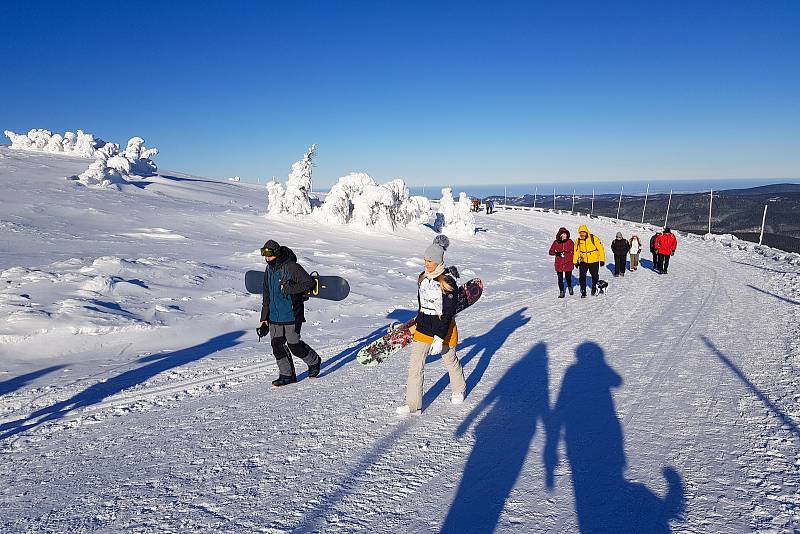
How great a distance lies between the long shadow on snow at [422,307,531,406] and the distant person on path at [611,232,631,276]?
19.9ft

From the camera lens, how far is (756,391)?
524 centimetres

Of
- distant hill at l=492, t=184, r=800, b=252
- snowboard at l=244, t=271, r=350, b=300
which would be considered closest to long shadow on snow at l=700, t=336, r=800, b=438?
snowboard at l=244, t=271, r=350, b=300

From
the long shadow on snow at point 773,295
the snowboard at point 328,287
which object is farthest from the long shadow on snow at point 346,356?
the long shadow on snow at point 773,295

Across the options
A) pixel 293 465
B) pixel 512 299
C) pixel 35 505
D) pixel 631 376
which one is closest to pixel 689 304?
pixel 512 299

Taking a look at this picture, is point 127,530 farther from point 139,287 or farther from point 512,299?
point 512,299

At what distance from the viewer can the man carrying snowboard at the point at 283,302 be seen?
5703 mm

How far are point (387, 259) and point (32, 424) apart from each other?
13423 millimetres

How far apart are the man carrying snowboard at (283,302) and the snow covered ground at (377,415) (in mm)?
504

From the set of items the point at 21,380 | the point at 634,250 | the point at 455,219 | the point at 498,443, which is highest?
the point at 455,219

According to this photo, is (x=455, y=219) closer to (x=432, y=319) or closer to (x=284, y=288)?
(x=284, y=288)

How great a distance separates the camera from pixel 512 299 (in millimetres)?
11906

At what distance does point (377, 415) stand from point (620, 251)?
41.3 feet

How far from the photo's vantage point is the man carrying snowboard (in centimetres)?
570

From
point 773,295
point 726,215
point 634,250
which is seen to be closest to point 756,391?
point 773,295
